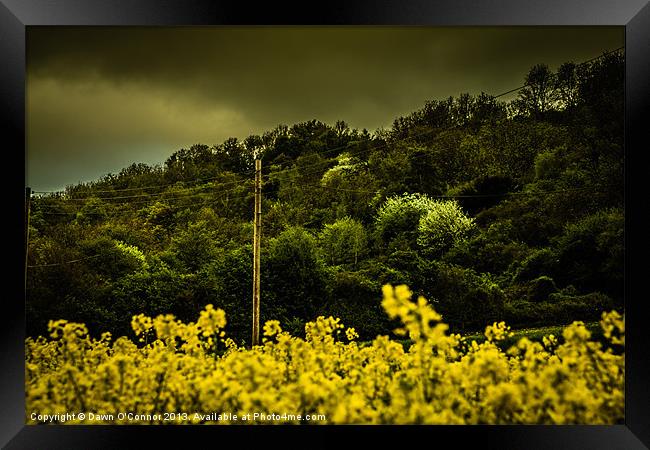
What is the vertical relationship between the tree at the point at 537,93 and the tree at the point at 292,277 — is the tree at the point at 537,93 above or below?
above

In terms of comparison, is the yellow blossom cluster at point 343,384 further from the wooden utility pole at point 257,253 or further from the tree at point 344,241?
the tree at point 344,241

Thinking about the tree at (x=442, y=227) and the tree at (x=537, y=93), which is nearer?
the tree at (x=537, y=93)

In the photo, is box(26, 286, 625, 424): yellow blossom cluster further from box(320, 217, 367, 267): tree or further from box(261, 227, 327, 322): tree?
box(320, 217, 367, 267): tree

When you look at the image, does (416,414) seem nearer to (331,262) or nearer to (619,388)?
(619,388)

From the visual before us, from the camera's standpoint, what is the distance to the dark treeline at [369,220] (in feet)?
12.1

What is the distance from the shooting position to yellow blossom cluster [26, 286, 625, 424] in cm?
237

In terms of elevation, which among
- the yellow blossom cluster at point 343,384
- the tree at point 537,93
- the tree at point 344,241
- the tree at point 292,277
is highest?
the tree at point 537,93

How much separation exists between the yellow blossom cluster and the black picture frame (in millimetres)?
70

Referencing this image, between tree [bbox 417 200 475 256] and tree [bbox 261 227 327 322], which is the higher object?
tree [bbox 417 200 475 256]

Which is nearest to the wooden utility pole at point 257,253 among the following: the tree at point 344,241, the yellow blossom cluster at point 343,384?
the tree at point 344,241

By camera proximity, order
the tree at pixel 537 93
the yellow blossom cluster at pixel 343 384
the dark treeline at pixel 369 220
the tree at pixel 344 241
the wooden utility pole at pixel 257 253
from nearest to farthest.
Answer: the yellow blossom cluster at pixel 343 384 < the tree at pixel 537 93 < the dark treeline at pixel 369 220 < the wooden utility pole at pixel 257 253 < the tree at pixel 344 241

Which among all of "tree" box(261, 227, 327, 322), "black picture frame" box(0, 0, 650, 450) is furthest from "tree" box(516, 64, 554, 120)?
"tree" box(261, 227, 327, 322)

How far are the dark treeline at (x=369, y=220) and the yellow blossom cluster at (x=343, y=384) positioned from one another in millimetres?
947
